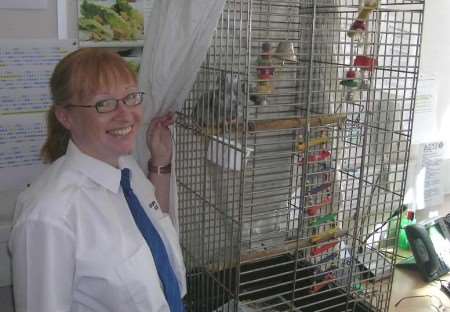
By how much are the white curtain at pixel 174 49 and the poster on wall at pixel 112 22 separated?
16 centimetres

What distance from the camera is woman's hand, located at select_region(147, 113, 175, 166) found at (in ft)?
3.52

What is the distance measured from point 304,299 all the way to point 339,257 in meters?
0.15

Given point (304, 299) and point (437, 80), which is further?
point (437, 80)

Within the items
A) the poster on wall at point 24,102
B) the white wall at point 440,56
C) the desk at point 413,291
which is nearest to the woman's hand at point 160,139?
the poster on wall at point 24,102

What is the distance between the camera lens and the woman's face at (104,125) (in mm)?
815

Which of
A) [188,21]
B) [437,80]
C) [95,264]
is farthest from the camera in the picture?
[437,80]

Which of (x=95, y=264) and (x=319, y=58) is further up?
(x=319, y=58)

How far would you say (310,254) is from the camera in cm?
133

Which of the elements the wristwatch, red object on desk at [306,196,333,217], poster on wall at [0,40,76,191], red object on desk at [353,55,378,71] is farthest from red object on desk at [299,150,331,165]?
poster on wall at [0,40,76,191]

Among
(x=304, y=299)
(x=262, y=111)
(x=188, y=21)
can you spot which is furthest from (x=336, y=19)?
(x=304, y=299)

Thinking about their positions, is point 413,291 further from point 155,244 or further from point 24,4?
point 24,4

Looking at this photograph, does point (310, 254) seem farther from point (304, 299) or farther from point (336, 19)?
point (336, 19)

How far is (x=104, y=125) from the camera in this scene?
32.2 inches

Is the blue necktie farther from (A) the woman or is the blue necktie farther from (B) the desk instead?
(B) the desk
